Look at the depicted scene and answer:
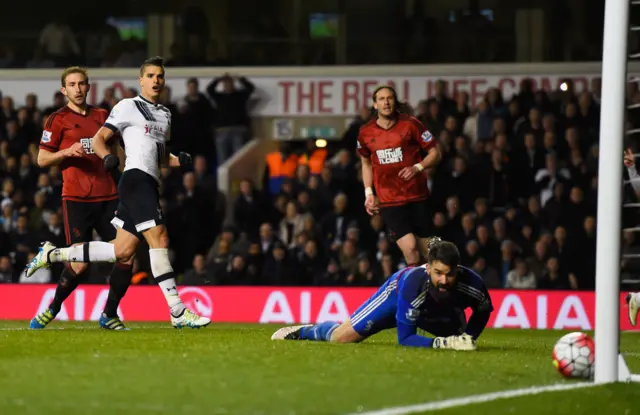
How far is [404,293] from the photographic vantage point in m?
9.06

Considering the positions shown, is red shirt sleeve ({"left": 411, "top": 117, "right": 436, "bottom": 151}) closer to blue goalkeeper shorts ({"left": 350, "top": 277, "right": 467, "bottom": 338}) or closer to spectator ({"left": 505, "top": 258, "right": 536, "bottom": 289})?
blue goalkeeper shorts ({"left": 350, "top": 277, "right": 467, "bottom": 338})

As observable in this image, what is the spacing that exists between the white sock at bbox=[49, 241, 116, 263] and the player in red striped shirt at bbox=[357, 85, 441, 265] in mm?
2824

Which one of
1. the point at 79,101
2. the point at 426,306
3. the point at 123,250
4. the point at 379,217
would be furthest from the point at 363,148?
the point at 379,217

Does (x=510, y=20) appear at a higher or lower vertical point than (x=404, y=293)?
higher

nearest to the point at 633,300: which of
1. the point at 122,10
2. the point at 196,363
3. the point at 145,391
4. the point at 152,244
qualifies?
the point at 152,244

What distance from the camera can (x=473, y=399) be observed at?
6750mm

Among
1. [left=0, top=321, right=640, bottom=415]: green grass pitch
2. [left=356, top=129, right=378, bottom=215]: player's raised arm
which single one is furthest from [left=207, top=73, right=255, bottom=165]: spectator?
[left=0, top=321, right=640, bottom=415]: green grass pitch

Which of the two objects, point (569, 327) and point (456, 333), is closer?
point (456, 333)

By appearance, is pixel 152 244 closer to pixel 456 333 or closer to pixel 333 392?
pixel 456 333

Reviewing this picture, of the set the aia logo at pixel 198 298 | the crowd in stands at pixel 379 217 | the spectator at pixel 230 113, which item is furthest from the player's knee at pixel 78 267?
the spectator at pixel 230 113

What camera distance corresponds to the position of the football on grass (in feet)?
25.8

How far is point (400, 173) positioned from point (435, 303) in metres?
3.35

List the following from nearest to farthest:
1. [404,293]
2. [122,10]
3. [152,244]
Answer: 1. [404,293]
2. [152,244]
3. [122,10]

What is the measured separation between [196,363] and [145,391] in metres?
1.21
